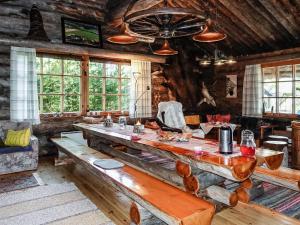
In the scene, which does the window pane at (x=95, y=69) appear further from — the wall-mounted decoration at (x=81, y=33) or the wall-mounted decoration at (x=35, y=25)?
the wall-mounted decoration at (x=35, y=25)

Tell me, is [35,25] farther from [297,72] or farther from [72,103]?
[297,72]

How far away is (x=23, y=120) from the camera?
4.84 meters

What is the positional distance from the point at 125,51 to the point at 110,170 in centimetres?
407

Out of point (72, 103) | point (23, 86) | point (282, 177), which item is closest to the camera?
point (282, 177)

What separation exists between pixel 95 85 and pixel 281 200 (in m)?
4.38

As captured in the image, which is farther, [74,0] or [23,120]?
[74,0]

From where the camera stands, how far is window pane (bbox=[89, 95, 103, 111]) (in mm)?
5902

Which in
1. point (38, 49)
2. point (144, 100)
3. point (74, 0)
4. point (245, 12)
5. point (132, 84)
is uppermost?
point (74, 0)

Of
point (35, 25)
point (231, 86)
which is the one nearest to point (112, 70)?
point (35, 25)

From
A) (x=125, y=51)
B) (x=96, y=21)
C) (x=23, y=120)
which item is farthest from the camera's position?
(x=125, y=51)

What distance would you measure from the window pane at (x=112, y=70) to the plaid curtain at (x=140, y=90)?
39cm

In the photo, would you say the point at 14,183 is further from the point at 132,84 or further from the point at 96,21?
the point at 96,21

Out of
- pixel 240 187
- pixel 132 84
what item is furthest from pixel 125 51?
pixel 240 187

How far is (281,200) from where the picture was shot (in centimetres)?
304
